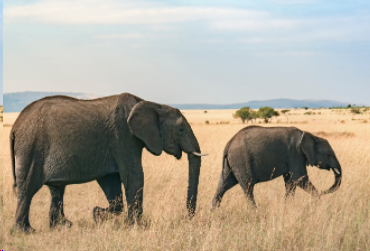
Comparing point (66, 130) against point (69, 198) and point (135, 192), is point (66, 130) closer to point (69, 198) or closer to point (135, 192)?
point (135, 192)

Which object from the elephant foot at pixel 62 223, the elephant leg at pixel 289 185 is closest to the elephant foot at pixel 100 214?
the elephant foot at pixel 62 223

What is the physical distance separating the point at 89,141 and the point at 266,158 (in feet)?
13.1

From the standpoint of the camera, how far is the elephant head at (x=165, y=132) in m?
7.47

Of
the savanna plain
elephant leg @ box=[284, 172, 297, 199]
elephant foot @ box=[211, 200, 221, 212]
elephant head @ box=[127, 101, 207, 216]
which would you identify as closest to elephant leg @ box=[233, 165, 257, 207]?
the savanna plain

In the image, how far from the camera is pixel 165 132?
25.7 ft

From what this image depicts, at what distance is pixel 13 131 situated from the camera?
746cm

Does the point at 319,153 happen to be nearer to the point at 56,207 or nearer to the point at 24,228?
the point at 56,207

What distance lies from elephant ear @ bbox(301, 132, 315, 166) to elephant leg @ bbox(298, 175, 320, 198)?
43 cm

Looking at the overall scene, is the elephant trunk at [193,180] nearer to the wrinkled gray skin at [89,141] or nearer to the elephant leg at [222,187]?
the wrinkled gray skin at [89,141]

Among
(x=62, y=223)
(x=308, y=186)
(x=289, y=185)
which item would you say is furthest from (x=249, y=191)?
(x=62, y=223)

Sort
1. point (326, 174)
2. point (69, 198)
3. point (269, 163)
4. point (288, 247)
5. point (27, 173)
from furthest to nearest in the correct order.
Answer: point (326, 174)
point (69, 198)
point (269, 163)
point (27, 173)
point (288, 247)

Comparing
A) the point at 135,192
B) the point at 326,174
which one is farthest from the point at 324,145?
the point at 135,192

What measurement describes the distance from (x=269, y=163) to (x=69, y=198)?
16.3 ft

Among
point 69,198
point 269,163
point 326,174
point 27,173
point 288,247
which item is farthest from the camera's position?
point 326,174
